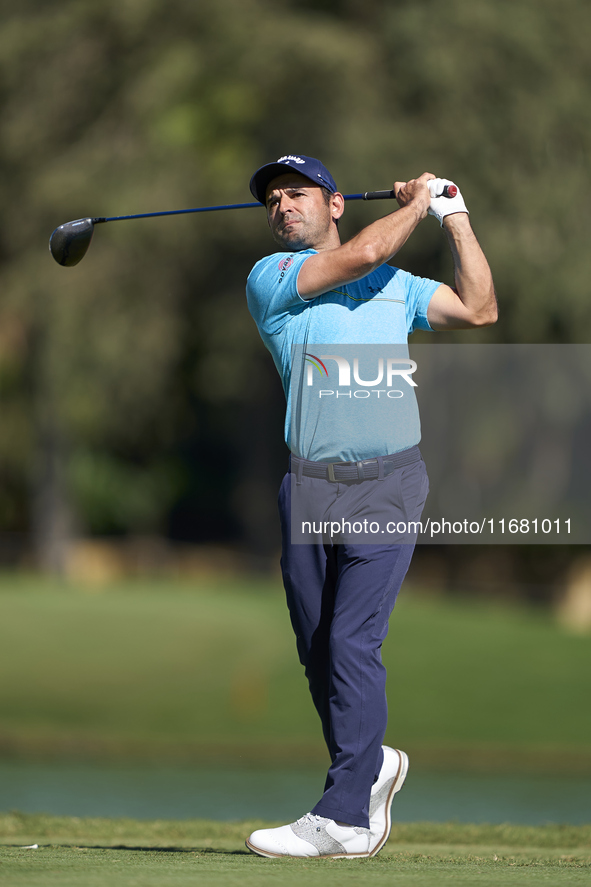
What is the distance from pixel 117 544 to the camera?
3034 centimetres

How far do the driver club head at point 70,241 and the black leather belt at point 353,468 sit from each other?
59.4 inches

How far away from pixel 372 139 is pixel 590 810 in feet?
38.3

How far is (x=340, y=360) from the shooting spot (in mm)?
3652

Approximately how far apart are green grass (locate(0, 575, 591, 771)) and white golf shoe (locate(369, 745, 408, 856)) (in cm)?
652

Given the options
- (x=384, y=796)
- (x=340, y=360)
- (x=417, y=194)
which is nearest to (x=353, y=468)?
(x=340, y=360)

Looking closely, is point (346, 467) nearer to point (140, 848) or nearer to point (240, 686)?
point (140, 848)

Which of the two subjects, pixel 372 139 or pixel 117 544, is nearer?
pixel 372 139

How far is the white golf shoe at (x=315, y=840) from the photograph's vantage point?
11.4 ft

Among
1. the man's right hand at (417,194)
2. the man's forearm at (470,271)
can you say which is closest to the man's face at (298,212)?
the man's right hand at (417,194)

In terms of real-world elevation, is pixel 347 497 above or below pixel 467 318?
below

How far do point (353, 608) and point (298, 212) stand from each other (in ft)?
4.19

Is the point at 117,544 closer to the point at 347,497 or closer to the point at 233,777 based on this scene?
the point at 233,777

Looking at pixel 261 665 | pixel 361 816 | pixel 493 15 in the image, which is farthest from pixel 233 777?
pixel 493 15

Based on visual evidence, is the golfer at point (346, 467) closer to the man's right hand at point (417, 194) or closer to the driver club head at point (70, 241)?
the man's right hand at point (417, 194)
